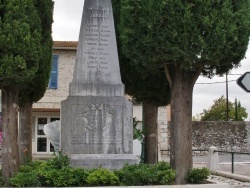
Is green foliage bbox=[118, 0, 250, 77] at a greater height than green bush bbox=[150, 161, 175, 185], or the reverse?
green foliage bbox=[118, 0, 250, 77]

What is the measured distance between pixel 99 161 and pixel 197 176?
2.21 meters

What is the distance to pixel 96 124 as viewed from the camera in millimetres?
11680

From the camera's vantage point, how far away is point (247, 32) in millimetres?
11688

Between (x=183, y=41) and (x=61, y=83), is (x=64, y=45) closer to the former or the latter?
(x=61, y=83)

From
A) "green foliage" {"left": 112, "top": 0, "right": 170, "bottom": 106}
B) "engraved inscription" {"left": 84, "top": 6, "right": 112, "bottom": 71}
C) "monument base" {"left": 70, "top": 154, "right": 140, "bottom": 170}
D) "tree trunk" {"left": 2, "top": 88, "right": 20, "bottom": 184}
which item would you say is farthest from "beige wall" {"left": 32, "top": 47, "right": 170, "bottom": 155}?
"tree trunk" {"left": 2, "top": 88, "right": 20, "bottom": 184}

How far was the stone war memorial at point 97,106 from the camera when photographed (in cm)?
1162

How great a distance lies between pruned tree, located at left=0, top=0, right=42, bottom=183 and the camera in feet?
33.3

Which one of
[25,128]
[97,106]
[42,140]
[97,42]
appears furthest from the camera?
[42,140]

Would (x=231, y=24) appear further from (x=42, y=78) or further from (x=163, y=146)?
(x=163, y=146)

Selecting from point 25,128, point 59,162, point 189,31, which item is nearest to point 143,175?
point 59,162

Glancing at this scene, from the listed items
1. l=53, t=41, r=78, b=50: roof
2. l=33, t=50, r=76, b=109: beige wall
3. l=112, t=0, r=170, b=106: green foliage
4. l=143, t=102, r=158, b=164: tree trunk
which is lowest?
l=143, t=102, r=158, b=164: tree trunk

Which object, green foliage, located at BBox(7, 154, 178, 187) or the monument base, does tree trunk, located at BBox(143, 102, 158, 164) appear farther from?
green foliage, located at BBox(7, 154, 178, 187)

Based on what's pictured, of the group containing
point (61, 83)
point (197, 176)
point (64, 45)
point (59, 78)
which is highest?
point (64, 45)

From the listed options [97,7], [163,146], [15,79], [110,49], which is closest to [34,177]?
[15,79]
